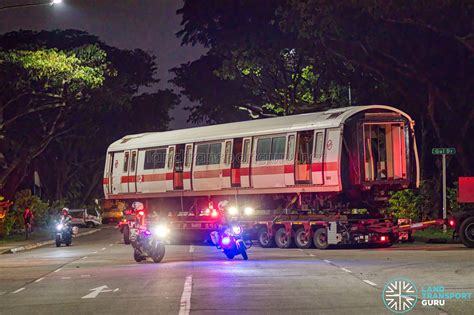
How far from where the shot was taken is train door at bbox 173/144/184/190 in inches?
1355

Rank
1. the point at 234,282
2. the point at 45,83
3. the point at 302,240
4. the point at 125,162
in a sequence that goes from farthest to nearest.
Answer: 1. the point at 45,83
2. the point at 125,162
3. the point at 302,240
4. the point at 234,282

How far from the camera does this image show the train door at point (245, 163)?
1215 inches

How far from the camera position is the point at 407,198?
3672cm

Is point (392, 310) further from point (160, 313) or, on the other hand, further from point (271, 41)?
point (271, 41)

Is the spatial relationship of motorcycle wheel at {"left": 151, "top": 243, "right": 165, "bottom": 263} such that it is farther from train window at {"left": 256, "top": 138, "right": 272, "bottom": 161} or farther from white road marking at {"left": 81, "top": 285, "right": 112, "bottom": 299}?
train window at {"left": 256, "top": 138, "right": 272, "bottom": 161}

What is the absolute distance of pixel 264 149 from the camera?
30.2 meters

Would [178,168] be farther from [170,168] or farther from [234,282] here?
[234,282]

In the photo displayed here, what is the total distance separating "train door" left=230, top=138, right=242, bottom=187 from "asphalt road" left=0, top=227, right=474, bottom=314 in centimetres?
612

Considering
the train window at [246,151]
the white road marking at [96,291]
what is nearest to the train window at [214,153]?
the train window at [246,151]

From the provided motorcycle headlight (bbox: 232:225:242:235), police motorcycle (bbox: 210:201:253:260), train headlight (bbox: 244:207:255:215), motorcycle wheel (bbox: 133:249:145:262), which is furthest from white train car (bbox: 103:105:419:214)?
motorcycle wheel (bbox: 133:249:145:262)

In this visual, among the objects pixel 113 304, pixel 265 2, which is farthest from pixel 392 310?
pixel 265 2

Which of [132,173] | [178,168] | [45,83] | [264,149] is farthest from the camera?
[45,83]

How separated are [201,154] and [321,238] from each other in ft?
23.6

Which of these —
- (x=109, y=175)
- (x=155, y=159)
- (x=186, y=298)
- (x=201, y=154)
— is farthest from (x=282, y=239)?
(x=186, y=298)
